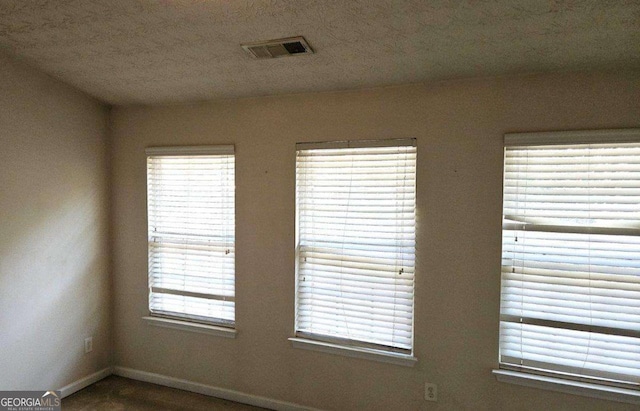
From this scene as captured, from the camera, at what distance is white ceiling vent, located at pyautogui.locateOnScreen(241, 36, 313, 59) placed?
81.4 inches

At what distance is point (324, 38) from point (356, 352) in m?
2.09

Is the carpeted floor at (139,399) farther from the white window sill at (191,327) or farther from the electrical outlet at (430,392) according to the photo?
the electrical outlet at (430,392)

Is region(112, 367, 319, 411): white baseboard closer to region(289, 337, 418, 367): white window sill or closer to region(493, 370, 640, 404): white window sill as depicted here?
region(289, 337, 418, 367): white window sill

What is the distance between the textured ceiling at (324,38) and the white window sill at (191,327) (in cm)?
197

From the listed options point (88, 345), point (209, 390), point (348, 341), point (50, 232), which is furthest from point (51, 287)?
point (348, 341)

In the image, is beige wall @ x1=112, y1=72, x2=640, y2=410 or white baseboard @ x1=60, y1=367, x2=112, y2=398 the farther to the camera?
white baseboard @ x1=60, y1=367, x2=112, y2=398

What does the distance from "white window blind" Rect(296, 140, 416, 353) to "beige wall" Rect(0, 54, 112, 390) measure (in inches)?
76.2

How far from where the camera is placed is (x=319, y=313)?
2744 millimetres

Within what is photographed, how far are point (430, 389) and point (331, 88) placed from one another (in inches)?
86.8

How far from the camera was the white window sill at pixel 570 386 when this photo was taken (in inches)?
81.5

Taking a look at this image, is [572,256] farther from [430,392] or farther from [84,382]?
[84,382]

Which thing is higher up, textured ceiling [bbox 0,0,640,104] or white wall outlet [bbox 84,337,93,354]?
textured ceiling [bbox 0,0,640,104]

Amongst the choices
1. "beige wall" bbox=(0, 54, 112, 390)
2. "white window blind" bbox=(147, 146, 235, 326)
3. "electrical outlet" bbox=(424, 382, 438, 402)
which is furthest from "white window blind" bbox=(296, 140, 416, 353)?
"beige wall" bbox=(0, 54, 112, 390)

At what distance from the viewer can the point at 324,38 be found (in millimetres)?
2023
